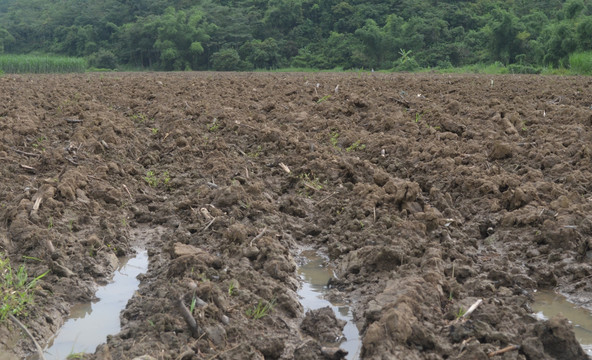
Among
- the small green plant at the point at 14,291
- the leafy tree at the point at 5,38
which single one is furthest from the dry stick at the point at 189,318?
the leafy tree at the point at 5,38

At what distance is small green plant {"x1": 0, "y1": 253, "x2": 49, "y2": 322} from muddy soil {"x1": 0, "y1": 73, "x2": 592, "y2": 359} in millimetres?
97

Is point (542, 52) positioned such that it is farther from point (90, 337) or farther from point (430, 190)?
point (90, 337)

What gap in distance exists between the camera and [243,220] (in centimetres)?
583

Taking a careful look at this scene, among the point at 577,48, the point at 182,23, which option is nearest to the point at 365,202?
the point at 577,48

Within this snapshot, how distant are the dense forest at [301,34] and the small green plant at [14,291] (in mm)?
25817

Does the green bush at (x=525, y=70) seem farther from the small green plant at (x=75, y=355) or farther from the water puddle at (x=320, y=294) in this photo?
the small green plant at (x=75, y=355)

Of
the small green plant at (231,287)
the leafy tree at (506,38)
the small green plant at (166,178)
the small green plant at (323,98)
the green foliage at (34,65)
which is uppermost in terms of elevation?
the small green plant at (231,287)

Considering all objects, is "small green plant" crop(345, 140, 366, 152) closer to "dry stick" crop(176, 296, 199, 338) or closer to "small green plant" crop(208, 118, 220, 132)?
"small green plant" crop(208, 118, 220, 132)

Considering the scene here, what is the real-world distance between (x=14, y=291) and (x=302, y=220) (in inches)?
114

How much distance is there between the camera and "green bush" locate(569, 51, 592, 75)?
19930mm

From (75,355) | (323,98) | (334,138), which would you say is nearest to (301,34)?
(323,98)

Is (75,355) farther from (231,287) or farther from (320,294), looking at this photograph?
(320,294)

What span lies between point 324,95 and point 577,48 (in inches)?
572

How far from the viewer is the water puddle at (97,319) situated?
12.7 feet
